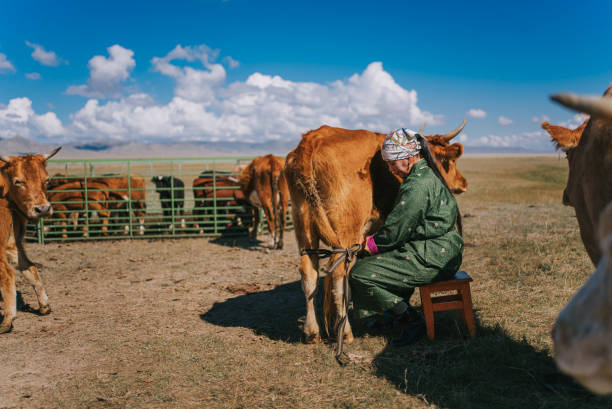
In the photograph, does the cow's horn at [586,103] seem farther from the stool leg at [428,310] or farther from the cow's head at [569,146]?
the stool leg at [428,310]

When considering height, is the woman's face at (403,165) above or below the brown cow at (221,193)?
above

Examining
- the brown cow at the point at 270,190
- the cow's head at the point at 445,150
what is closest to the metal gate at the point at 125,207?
the brown cow at the point at 270,190

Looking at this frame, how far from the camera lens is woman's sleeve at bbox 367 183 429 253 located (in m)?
3.74

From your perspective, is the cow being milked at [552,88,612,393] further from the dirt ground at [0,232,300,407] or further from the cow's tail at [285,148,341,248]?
the dirt ground at [0,232,300,407]

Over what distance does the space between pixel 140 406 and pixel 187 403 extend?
13.8 inches

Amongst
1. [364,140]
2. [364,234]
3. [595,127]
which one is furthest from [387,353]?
[595,127]

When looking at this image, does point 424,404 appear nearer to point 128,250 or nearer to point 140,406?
point 140,406

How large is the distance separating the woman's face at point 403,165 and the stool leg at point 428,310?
1072 millimetres

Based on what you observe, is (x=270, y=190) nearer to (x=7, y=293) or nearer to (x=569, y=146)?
(x=7, y=293)

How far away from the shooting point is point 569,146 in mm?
3447

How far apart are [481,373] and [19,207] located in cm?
551

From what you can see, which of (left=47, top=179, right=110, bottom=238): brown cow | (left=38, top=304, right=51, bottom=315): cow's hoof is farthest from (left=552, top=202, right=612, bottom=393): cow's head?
(left=47, top=179, right=110, bottom=238): brown cow

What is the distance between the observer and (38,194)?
5477 mm

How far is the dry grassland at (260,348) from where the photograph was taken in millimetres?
3248
